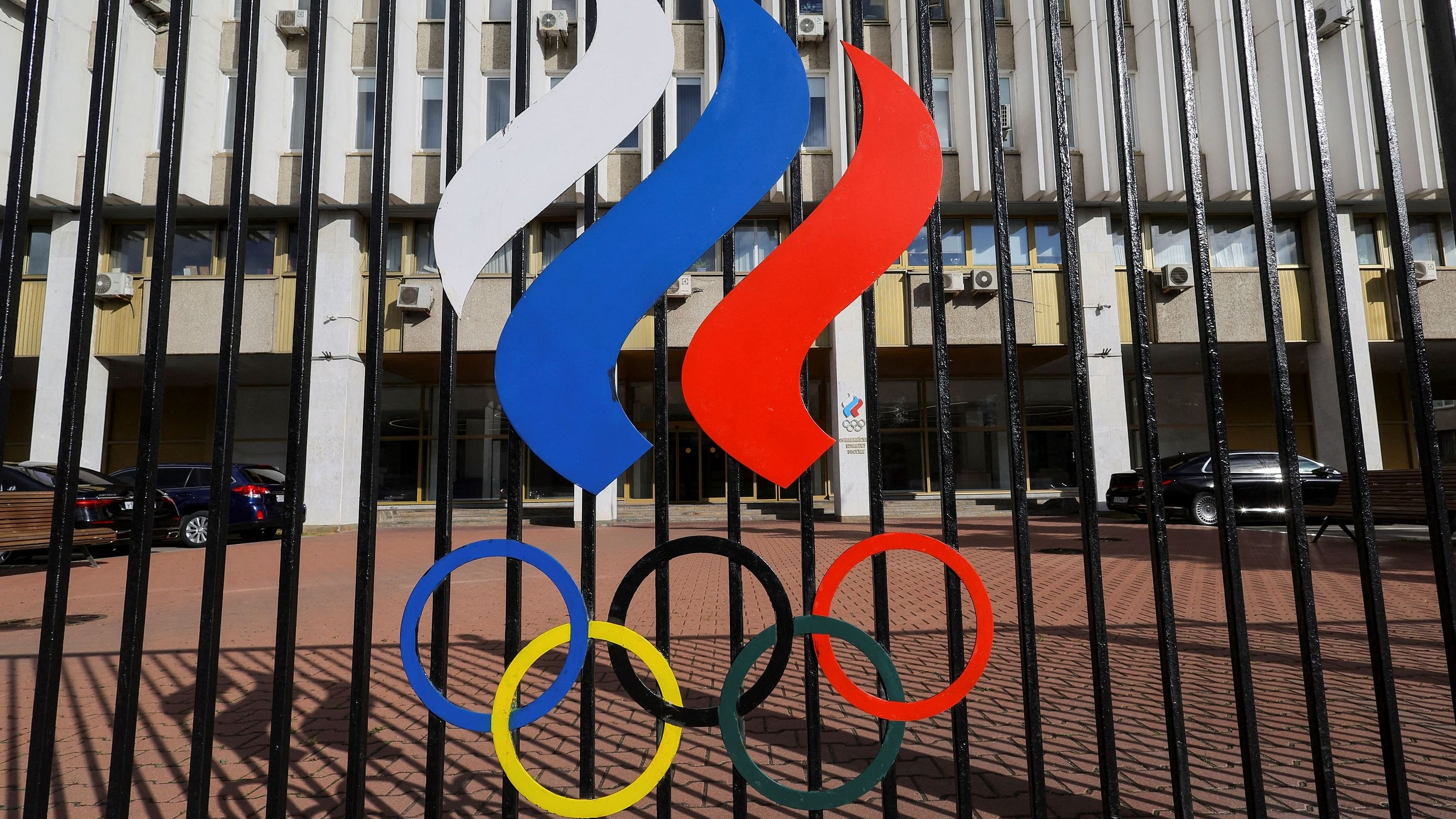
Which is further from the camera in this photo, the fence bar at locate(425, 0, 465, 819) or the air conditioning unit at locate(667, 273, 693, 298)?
the air conditioning unit at locate(667, 273, 693, 298)

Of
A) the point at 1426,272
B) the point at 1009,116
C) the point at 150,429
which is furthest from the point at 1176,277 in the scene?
the point at 150,429

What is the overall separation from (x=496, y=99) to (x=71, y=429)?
19.8 metres

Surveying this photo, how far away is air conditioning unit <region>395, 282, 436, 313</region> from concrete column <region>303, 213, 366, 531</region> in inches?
51.5


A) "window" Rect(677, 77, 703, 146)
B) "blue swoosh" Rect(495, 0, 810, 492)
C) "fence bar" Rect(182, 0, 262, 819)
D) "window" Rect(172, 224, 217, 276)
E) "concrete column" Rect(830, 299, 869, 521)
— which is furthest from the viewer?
"window" Rect(172, 224, 217, 276)

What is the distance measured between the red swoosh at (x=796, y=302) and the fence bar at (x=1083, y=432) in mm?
373

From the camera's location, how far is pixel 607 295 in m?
2.13

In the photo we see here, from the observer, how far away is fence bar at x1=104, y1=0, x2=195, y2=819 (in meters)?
1.92

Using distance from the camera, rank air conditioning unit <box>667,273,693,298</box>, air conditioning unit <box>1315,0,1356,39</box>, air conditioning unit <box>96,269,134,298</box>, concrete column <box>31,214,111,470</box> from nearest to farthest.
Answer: air conditioning unit <box>1315,0,1356,39</box> < air conditioning unit <box>667,273,693,298</box> < concrete column <box>31,214,111,470</box> < air conditioning unit <box>96,269,134,298</box>

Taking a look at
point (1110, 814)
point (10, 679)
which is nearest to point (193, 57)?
point (10, 679)

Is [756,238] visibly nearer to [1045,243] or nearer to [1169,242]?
[1045,243]

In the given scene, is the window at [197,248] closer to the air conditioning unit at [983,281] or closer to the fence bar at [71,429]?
the air conditioning unit at [983,281]

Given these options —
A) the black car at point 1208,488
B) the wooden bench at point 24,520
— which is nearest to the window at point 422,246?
the wooden bench at point 24,520

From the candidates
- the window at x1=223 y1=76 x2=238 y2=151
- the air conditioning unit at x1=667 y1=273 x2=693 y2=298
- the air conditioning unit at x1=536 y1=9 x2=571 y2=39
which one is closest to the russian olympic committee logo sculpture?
the air conditioning unit at x1=667 y1=273 x2=693 y2=298

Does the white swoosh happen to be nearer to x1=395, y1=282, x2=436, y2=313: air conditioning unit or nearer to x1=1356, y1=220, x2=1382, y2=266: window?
x1=395, y1=282, x2=436, y2=313: air conditioning unit
